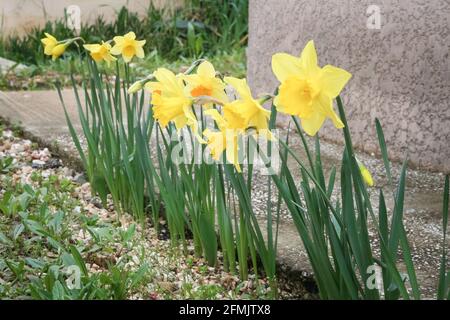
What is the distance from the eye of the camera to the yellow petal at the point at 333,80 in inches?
51.1

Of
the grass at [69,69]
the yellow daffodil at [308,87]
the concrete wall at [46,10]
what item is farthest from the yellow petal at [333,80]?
the concrete wall at [46,10]

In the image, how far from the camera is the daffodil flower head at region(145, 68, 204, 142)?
165 centimetres

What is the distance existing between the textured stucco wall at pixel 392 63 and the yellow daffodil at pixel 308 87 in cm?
168

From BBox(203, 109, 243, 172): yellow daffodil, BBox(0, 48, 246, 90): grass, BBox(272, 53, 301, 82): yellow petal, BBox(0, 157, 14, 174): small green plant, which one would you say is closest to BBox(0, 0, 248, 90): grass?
BBox(0, 48, 246, 90): grass

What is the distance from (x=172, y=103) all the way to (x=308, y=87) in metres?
0.43

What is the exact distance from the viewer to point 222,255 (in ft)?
7.14

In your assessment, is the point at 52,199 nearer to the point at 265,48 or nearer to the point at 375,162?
the point at 375,162

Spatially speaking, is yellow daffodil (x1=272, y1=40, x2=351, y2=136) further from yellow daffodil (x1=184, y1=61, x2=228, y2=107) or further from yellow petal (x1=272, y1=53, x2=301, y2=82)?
yellow daffodil (x1=184, y1=61, x2=228, y2=107)

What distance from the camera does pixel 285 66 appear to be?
1328mm

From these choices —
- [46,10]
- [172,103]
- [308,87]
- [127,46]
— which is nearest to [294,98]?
[308,87]

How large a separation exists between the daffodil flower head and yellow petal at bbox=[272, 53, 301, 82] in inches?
13.1

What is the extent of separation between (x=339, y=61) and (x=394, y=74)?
1.01ft

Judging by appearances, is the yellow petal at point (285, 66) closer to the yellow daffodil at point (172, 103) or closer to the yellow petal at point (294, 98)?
the yellow petal at point (294, 98)
